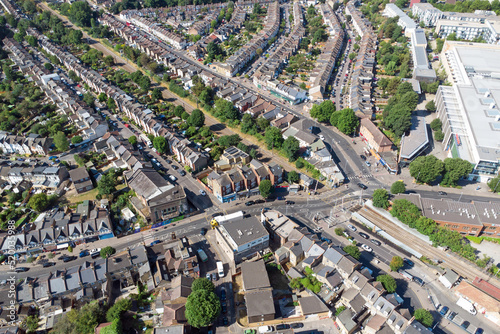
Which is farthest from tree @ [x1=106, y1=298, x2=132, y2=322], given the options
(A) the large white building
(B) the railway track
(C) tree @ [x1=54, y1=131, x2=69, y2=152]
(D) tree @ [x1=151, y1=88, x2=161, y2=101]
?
(A) the large white building

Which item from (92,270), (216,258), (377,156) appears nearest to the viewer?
(92,270)

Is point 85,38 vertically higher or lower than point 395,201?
higher

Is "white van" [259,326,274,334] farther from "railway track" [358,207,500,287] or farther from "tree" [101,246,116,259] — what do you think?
"railway track" [358,207,500,287]

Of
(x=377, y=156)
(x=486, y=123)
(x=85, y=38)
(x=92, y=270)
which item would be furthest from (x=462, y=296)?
(x=85, y=38)

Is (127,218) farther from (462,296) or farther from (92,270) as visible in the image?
(462,296)

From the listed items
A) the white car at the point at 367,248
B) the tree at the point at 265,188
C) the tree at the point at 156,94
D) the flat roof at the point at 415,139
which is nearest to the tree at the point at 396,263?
the white car at the point at 367,248

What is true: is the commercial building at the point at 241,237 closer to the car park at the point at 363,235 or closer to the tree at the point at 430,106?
the car park at the point at 363,235
